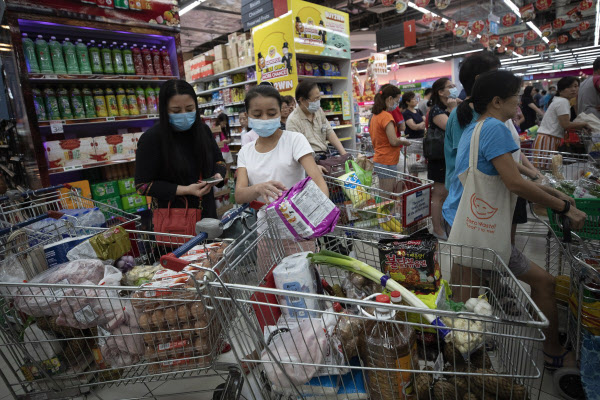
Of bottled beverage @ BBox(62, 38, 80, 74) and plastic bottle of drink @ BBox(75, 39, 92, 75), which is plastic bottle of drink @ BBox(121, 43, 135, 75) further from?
bottled beverage @ BBox(62, 38, 80, 74)

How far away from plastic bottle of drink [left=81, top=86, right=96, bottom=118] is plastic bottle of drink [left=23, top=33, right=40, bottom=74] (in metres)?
0.48

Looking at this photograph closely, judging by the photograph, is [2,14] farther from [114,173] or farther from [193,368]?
[193,368]

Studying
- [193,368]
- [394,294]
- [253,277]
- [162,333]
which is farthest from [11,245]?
[394,294]

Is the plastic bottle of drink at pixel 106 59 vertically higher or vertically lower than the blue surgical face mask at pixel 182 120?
higher

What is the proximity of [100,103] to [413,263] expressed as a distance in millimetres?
3977

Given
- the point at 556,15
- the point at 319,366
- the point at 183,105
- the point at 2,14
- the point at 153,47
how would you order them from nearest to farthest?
the point at 319,366, the point at 183,105, the point at 2,14, the point at 153,47, the point at 556,15

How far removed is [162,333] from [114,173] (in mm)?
3400

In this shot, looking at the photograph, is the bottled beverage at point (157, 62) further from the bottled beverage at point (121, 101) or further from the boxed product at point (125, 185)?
the boxed product at point (125, 185)

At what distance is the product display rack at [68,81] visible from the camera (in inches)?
133

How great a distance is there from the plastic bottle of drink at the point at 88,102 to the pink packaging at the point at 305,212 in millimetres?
3458

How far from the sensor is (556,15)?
15461 mm

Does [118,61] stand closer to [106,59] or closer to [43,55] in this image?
[106,59]

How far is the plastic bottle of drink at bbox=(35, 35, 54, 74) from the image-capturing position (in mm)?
3539

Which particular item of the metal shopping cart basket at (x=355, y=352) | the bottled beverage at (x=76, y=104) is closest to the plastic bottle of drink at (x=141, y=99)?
the bottled beverage at (x=76, y=104)
